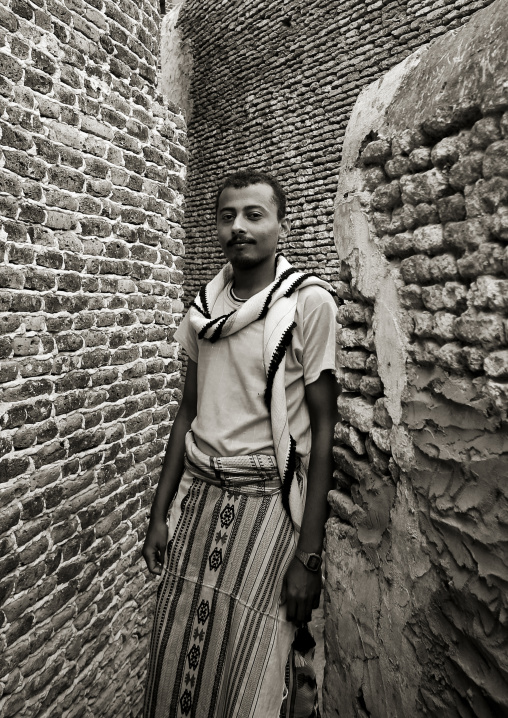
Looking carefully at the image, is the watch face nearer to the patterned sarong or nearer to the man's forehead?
the patterned sarong

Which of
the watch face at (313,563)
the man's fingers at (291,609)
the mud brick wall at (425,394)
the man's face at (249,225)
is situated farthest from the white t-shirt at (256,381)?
the man's fingers at (291,609)

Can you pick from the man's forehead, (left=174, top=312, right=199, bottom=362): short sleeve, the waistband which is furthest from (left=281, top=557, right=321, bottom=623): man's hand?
the man's forehead

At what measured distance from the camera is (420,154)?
1.46 meters

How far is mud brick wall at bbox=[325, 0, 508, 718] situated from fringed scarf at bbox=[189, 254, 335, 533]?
16cm

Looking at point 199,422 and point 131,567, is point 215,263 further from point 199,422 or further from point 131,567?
point 199,422

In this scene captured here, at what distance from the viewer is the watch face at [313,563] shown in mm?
1715

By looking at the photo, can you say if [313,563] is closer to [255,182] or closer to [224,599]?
[224,599]

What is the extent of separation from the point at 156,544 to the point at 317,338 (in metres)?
1.01

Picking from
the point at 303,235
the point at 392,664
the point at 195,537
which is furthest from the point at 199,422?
the point at 303,235

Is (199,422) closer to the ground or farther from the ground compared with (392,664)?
farther from the ground

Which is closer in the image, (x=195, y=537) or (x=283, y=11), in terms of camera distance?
(x=195, y=537)

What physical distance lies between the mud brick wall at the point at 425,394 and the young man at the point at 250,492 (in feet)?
0.39

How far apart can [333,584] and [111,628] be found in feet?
7.03

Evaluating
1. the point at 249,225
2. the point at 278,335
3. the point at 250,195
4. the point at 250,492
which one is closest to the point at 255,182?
the point at 250,195
